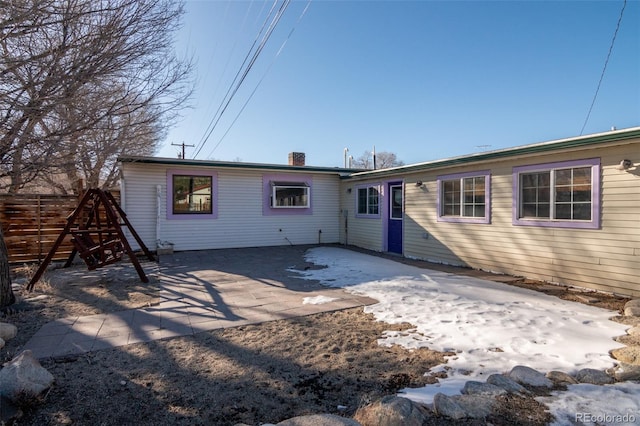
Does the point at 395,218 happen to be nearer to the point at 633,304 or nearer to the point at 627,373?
the point at 633,304

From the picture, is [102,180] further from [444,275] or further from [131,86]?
[444,275]

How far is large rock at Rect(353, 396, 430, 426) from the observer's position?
1872 mm

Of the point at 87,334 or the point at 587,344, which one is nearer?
the point at 587,344

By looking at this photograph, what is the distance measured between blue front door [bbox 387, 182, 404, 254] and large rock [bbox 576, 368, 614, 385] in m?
7.01

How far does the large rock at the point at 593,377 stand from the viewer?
7.88 feet

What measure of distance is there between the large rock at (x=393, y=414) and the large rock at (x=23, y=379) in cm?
222

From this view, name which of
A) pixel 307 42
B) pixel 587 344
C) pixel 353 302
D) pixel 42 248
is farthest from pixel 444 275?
pixel 42 248

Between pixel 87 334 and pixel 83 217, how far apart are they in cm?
619

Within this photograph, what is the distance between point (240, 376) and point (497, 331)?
2.80 meters

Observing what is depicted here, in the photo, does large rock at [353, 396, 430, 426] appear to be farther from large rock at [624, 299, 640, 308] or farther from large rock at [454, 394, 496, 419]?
large rock at [624, 299, 640, 308]

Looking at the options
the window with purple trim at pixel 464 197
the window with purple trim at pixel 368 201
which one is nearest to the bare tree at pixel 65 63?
the window with purple trim at pixel 464 197

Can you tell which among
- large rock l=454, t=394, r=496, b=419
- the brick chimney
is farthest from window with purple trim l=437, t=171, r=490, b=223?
the brick chimney

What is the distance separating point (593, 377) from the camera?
245cm

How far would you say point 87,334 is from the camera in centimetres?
366
